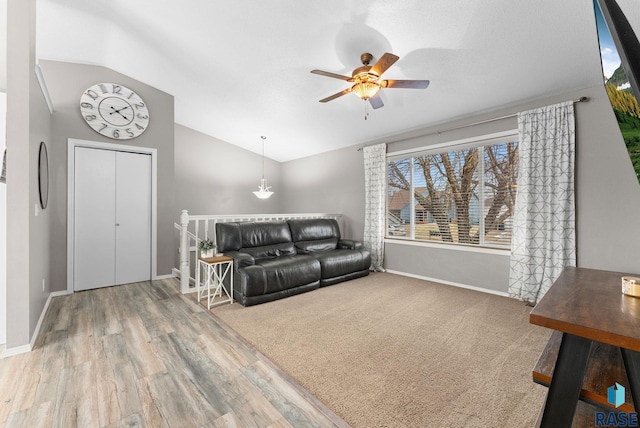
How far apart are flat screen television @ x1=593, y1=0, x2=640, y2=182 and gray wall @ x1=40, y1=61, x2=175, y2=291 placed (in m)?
4.97

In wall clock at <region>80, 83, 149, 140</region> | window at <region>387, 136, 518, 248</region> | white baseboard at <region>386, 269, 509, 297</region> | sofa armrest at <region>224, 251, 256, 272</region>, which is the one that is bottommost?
white baseboard at <region>386, 269, 509, 297</region>

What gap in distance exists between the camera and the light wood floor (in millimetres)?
1514

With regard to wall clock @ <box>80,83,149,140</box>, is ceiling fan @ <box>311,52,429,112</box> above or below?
below

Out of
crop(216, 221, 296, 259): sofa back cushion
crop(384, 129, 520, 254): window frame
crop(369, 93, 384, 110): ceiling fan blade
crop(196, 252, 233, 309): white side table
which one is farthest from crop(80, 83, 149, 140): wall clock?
crop(384, 129, 520, 254): window frame

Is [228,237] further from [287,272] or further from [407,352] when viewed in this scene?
[407,352]

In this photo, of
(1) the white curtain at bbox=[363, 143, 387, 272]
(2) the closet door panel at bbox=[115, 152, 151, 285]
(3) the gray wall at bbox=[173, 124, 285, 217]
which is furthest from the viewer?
(3) the gray wall at bbox=[173, 124, 285, 217]

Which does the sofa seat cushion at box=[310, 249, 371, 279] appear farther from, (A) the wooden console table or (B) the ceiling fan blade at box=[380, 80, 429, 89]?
(A) the wooden console table

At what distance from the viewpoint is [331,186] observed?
19.5ft

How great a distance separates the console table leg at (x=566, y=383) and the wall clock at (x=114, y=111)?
5213mm

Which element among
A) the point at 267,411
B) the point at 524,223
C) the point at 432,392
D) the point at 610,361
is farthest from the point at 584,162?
the point at 267,411

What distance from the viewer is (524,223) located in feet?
10.8

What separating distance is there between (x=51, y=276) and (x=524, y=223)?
6054 millimetres

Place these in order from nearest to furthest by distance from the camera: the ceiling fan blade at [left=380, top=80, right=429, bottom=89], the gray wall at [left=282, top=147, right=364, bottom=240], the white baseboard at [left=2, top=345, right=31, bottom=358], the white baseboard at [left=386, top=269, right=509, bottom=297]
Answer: the white baseboard at [left=2, top=345, right=31, bottom=358]
the ceiling fan blade at [left=380, top=80, right=429, bottom=89]
the white baseboard at [left=386, top=269, right=509, bottom=297]
the gray wall at [left=282, top=147, right=364, bottom=240]

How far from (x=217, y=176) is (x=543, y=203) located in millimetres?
6018
